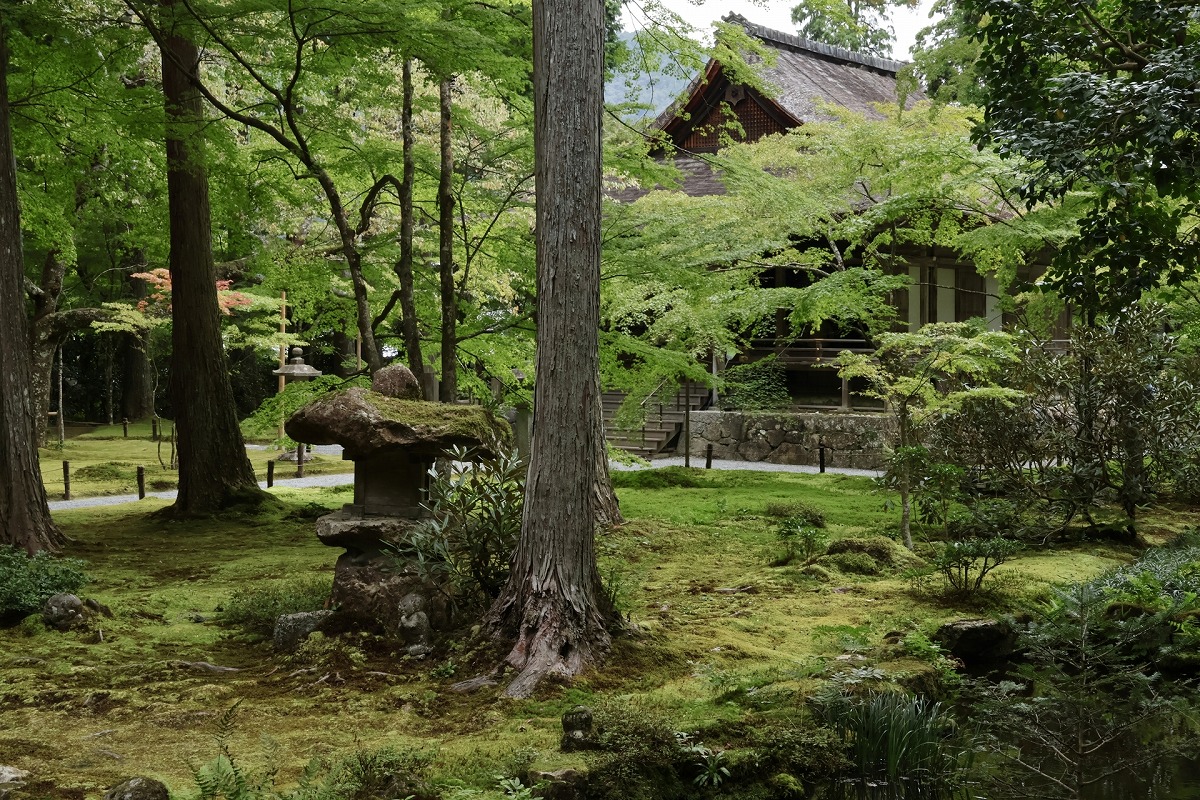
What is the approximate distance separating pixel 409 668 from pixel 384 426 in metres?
1.53

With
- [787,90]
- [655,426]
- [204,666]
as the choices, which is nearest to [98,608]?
[204,666]

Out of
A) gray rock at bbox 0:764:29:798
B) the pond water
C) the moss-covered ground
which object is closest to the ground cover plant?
the moss-covered ground

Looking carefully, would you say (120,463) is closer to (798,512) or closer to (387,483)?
(798,512)

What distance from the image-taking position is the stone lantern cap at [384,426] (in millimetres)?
6609

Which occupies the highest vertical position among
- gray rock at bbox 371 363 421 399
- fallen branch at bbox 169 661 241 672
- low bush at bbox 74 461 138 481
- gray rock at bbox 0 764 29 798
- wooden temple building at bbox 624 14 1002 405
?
wooden temple building at bbox 624 14 1002 405

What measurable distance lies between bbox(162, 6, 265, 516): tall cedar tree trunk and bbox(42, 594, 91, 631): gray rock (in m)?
5.33

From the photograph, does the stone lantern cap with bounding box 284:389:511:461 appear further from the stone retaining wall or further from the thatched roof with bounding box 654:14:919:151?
the thatched roof with bounding box 654:14:919:151

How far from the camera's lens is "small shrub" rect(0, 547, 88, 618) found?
717cm

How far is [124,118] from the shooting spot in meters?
10.8

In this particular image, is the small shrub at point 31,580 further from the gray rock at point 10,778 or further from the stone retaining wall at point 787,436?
the stone retaining wall at point 787,436

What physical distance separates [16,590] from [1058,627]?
684cm

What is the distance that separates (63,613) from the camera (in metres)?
7.11

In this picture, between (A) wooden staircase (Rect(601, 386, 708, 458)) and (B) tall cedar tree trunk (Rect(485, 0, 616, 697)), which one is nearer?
(B) tall cedar tree trunk (Rect(485, 0, 616, 697))

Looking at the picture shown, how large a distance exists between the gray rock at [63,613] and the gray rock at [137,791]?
146 inches
